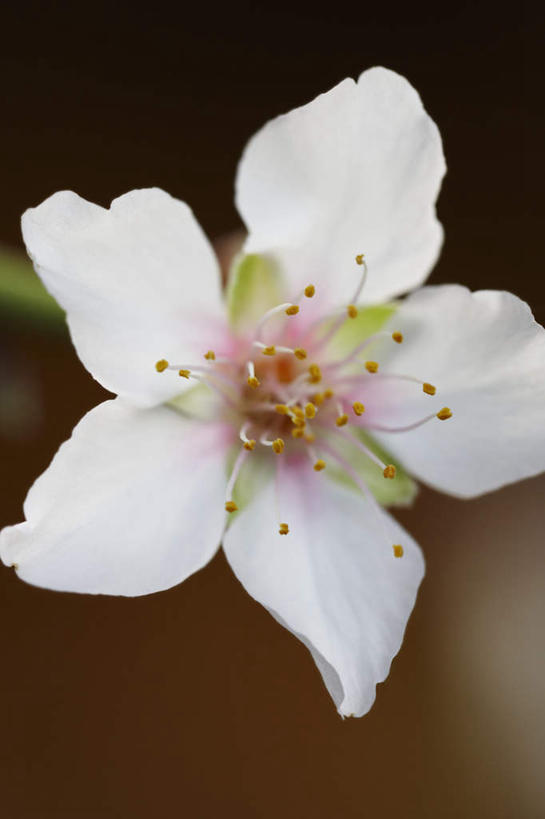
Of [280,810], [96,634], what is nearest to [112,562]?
[96,634]

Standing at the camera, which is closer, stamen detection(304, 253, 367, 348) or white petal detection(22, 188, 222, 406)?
white petal detection(22, 188, 222, 406)

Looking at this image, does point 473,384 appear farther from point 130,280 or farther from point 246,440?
point 130,280

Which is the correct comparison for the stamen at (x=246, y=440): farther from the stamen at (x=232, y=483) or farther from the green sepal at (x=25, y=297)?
the green sepal at (x=25, y=297)

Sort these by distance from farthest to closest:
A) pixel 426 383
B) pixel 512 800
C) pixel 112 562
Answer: pixel 512 800 < pixel 426 383 < pixel 112 562

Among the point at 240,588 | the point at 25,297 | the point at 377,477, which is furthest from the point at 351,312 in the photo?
the point at 240,588

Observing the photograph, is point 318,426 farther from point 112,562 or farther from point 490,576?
point 490,576

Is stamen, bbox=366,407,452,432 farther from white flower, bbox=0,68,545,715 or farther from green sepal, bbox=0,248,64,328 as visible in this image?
green sepal, bbox=0,248,64,328

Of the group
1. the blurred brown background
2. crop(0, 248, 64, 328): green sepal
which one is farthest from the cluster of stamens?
the blurred brown background
